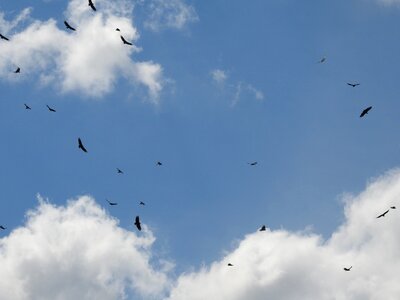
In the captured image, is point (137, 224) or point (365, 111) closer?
point (137, 224)

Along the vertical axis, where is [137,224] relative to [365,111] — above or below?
below

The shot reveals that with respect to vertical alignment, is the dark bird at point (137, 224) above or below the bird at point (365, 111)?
below

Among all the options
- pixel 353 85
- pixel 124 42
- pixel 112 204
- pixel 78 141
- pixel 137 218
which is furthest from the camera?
pixel 353 85

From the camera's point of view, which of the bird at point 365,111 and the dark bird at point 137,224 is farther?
the bird at point 365,111

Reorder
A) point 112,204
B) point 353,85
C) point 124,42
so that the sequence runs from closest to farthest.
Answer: point 124,42
point 112,204
point 353,85

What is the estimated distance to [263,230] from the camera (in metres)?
53.0

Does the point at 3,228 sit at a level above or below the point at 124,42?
below

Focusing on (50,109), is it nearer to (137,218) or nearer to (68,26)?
(68,26)

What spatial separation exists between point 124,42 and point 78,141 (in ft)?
30.7

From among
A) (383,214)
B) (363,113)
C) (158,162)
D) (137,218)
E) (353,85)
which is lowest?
(137,218)

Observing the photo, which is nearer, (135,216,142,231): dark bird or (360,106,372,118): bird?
(135,216,142,231): dark bird

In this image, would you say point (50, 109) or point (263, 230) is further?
point (263, 230)

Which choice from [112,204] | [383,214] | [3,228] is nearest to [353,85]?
[383,214]

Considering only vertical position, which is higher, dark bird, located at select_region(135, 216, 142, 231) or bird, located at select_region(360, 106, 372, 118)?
bird, located at select_region(360, 106, 372, 118)
